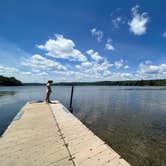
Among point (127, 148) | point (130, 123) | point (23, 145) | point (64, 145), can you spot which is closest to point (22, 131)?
point (23, 145)

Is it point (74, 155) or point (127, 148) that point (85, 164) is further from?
point (127, 148)

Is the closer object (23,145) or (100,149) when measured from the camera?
(100,149)

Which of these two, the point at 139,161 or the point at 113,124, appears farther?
the point at 113,124

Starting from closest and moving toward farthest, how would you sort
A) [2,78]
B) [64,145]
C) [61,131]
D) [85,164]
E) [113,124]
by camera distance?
[85,164] < [64,145] < [61,131] < [113,124] < [2,78]

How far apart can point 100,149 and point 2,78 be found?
130m

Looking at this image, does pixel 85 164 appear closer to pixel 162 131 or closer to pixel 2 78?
pixel 162 131

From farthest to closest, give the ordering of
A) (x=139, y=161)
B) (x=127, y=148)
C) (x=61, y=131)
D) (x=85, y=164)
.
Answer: (x=127, y=148), (x=61, y=131), (x=139, y=161), (x=85, y=164)

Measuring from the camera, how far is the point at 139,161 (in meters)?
5.43

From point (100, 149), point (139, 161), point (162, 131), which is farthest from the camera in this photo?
point (162, 131)

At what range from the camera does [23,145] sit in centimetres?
462

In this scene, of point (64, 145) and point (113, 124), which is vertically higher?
point (64, 145)

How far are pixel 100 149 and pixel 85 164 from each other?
2.83 ft

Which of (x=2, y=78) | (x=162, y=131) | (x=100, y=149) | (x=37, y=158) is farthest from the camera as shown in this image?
(x=2, y=78)

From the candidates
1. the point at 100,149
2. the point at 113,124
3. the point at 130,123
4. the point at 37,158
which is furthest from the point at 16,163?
the point at 130,123
